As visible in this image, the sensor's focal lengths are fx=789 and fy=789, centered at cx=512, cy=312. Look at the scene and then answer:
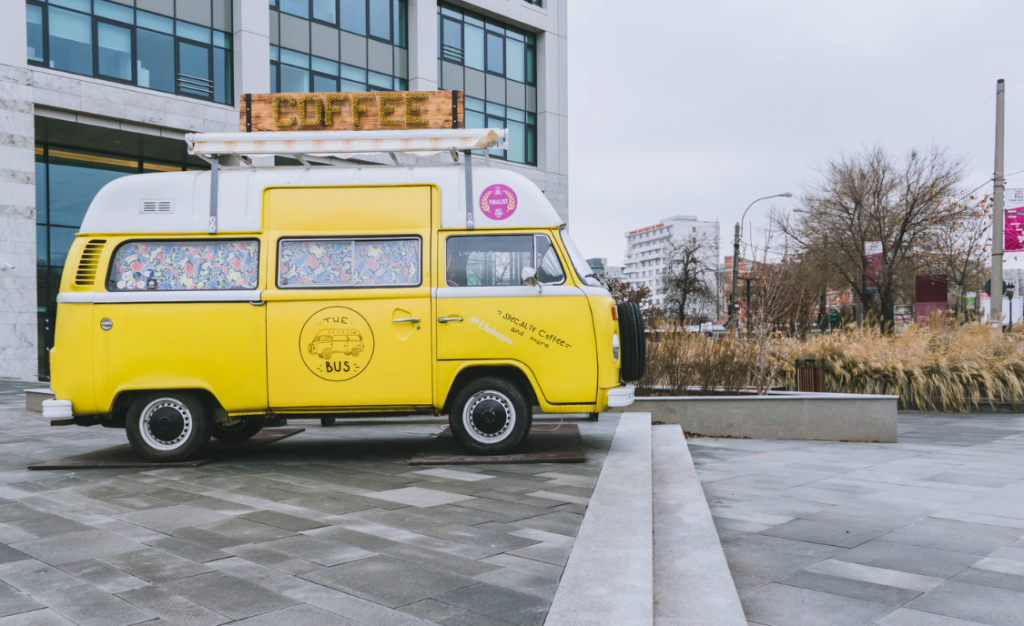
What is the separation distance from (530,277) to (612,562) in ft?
12.5

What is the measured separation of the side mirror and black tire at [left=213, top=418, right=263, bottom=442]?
12.1 ft

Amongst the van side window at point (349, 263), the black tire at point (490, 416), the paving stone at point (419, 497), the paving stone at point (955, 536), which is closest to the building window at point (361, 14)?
the van side window at point (349, 263)

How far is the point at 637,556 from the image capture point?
4207 mm

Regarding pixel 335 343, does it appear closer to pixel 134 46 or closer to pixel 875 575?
pixel 875 575

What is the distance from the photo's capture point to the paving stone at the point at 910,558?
14.1 feet

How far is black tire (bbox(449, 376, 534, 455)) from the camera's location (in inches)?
300

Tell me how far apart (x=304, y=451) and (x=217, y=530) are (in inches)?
147

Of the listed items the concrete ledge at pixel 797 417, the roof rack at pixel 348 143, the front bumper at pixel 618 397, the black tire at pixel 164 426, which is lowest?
the concrete ledge at pixel 797 417

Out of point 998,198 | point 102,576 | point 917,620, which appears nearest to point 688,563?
point 917,620

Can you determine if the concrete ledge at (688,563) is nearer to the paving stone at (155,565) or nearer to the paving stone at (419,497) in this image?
the paving stone at (419,497)

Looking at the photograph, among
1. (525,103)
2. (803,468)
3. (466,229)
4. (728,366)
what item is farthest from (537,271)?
(525,103)

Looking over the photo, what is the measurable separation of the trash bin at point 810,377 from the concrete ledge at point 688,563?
313 inches

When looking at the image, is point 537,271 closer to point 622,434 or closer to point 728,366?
point 622,434

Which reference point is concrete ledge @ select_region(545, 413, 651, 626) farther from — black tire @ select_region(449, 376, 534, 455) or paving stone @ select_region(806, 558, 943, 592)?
black tire @ select_region(449, 376, 534, 455)
